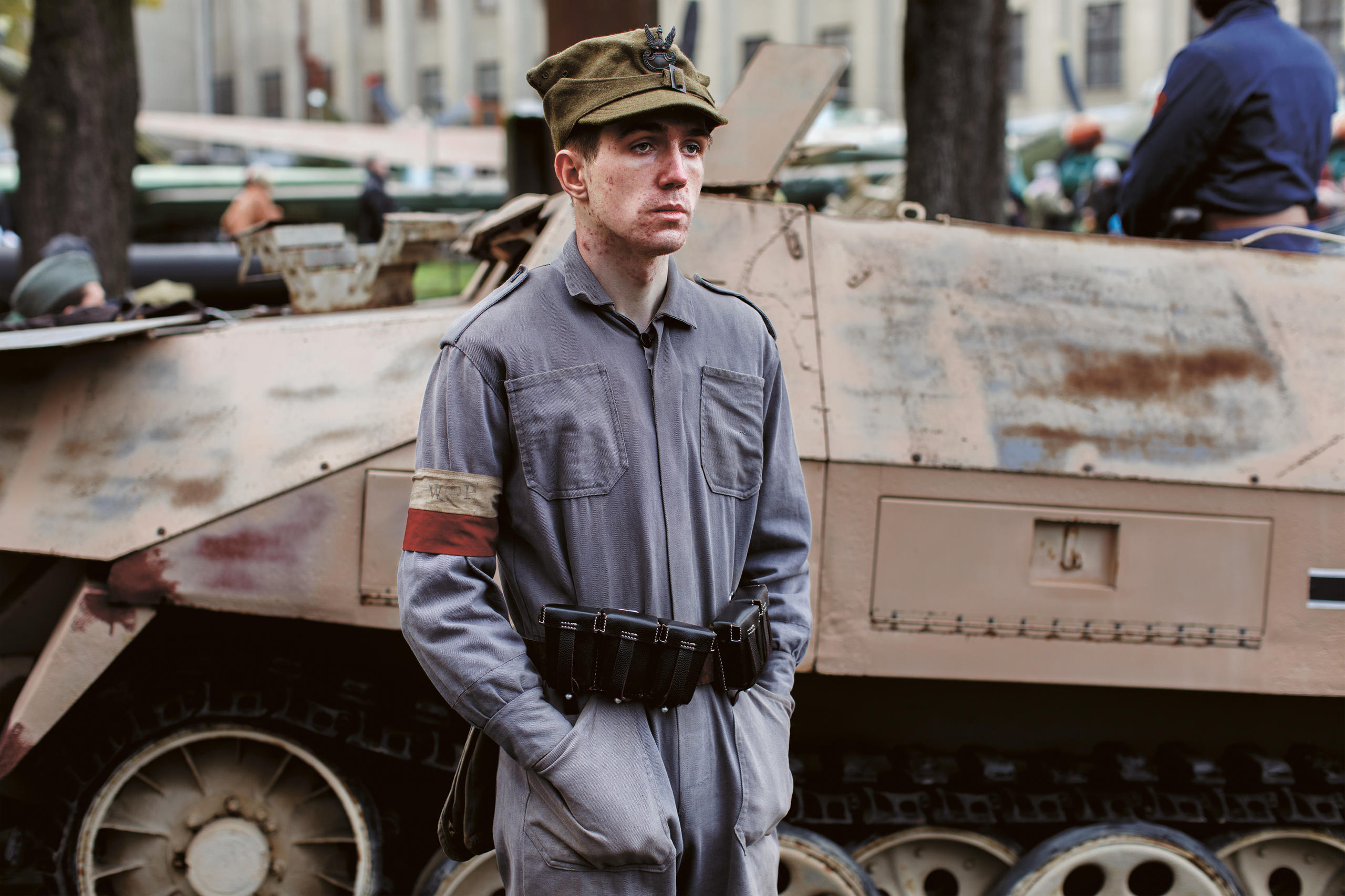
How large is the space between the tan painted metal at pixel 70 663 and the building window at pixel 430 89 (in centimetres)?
4020

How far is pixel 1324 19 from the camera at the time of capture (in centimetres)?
2747

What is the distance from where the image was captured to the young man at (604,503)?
6.04ft

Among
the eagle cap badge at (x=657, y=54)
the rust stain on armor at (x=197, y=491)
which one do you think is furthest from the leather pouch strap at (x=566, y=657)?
the rust stain on armor at (x=197, y=491)

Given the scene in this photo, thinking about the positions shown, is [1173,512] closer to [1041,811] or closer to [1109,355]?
[1109,355]

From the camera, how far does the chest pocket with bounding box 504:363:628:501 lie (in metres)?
1.90

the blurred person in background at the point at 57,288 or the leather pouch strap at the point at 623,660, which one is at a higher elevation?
the blurred person in background at the point at 57,288

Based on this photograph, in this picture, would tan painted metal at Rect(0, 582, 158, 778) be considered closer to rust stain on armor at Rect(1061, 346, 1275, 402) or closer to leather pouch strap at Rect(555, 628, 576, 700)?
leather pouch strap at Rect(555, 628, 576, 700)

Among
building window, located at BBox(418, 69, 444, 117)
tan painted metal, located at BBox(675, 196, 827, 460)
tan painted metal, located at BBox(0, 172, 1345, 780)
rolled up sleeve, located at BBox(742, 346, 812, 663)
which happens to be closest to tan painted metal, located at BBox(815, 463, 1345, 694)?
tan painted metal, located at BBox(0, 172, 1345, 780)

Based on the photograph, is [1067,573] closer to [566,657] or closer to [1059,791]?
[1059,791]

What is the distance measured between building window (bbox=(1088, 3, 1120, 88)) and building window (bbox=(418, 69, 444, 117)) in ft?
67.9

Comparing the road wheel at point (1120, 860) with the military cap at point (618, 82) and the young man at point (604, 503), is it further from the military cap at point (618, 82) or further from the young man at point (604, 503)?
the military cap at point (618, 82)

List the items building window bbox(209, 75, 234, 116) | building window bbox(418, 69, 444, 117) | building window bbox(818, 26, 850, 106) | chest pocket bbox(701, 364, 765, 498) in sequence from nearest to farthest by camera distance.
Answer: chest pocket bbox(701, 364, 765, 498) < building window bbox(818, 26, 850, 106) < building window bbox(418, 69, 444, 117) < building window bbox(209, 75, 234, 116)

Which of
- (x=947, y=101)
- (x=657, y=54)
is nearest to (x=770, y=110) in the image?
(x=657, y=54)

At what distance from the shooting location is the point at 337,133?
29250 mm
